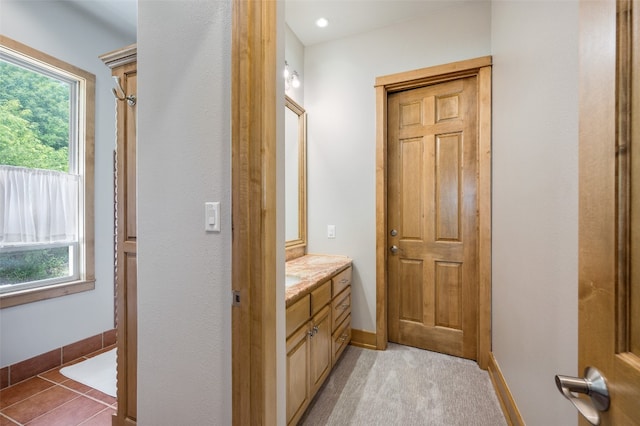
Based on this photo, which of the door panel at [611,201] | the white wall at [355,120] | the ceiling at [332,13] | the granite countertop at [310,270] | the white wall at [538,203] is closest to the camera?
the door panel at [611,201]

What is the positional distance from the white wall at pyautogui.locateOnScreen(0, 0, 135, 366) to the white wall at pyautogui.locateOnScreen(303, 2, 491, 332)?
1910 mm

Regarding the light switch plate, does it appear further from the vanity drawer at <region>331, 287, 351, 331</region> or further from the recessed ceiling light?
the recessed ceiling light

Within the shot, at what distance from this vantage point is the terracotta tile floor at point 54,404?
167 cm

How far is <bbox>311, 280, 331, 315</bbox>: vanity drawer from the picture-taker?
1.72m

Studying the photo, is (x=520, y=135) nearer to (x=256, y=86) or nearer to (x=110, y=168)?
(x=256, y=86)

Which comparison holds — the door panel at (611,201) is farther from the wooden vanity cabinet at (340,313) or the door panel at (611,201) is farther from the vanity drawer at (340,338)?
the vanity drawer at (340,338)

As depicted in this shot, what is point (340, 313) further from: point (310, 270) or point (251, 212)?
point (251, 212)

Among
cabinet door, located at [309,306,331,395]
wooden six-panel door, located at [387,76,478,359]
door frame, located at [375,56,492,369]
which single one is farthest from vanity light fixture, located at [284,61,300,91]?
cabinet door, located at [309,306,331,395]

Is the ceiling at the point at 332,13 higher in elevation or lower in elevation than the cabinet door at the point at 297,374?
higher

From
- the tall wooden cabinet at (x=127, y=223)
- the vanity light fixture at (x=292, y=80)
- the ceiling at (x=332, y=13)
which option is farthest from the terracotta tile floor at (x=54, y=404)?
the ceiling at (x=332, y=13)

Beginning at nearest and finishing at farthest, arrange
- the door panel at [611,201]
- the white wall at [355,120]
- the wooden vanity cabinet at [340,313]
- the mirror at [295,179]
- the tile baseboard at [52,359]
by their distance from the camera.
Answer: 1. the door panel at [611,201]
2. the tile baseboard at [52,359]
3. the wooden vanity cabinet at [340,313]
4. the white wall at [355,120]
5. the mirror at [295,179]

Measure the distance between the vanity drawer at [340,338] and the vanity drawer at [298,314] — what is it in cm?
62

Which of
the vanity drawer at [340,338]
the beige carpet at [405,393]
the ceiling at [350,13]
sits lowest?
the beige carpet at [405,393]

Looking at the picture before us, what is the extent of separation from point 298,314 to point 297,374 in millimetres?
328
